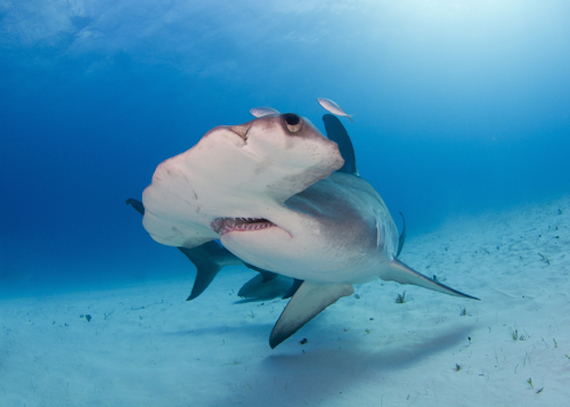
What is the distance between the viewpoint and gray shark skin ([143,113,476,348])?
1.13m

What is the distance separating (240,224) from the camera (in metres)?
1.87

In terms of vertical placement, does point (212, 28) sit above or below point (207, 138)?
above

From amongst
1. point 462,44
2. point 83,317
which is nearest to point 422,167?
point 462,44

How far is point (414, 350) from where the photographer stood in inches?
115

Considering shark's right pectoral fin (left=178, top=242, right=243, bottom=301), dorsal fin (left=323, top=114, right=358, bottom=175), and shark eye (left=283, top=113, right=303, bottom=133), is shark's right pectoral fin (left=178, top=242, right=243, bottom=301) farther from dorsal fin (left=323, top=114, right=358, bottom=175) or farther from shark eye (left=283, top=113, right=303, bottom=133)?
shark eye (left=283, top=113, right=303, bottom=133)

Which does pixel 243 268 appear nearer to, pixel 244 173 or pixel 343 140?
pixel 343 140

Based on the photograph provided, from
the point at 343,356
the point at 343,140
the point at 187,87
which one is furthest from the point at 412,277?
the point at 187,87

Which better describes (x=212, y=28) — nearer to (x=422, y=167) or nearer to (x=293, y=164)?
(x=293, y=164)

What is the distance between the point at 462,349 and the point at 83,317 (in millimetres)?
8839

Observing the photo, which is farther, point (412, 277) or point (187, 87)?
point (187, 87)

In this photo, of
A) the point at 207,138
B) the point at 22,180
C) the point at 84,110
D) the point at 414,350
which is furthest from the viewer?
the point at 22,180

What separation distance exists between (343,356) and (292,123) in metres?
2.90

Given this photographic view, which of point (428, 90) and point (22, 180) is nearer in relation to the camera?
point (22, 180)

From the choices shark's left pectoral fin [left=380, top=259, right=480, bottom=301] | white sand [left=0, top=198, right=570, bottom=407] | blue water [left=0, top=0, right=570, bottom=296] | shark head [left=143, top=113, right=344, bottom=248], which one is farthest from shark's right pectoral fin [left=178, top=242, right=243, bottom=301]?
blue water [left=0, top=0, right=570, bottom=296]
